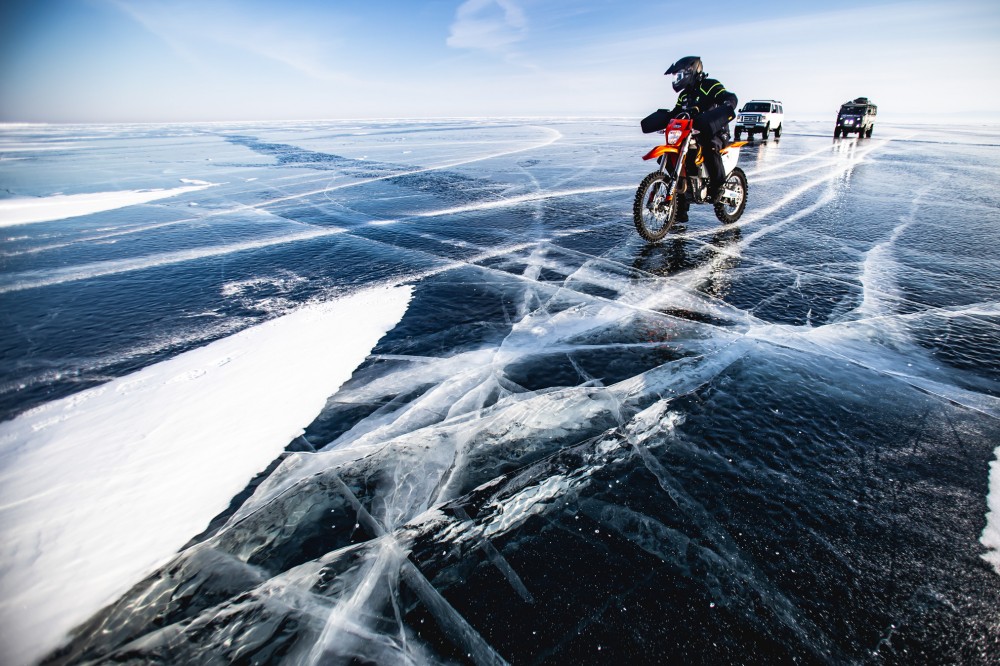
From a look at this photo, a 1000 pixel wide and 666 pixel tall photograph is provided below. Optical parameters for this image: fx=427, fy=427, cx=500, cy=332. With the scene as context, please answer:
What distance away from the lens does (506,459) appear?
2051 mm

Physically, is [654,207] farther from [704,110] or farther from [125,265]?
[125,265]

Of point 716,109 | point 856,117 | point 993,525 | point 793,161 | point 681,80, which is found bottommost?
point 993,525

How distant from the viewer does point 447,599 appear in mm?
1438

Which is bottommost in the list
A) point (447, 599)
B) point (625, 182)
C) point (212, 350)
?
point (447, 599)

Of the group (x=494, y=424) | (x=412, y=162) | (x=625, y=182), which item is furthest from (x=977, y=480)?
(x=412, y=162)

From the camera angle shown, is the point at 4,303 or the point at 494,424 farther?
the point at 4,303

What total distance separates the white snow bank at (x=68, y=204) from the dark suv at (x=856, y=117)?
27.4 m

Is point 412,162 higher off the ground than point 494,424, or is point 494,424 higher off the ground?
point 412,162

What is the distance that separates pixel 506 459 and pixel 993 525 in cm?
191

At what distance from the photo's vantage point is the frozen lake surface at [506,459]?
4.49 ft

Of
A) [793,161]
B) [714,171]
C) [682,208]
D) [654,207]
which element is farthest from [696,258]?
[793,161]

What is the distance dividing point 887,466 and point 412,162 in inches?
546

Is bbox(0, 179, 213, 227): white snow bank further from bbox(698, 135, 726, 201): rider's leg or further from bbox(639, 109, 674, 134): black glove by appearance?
bbox(698, 135, 726, 201): rider's leg

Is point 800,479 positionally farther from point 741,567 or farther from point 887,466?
point 741,567
